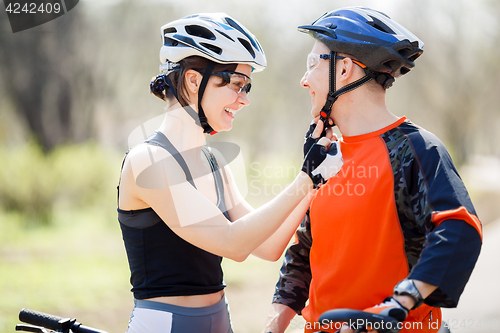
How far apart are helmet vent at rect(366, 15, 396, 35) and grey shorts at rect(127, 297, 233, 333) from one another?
6.47 feet

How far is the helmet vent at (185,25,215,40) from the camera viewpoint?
9.21 ft

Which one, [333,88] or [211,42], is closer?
[333,88]

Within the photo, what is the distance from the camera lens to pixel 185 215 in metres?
2.36

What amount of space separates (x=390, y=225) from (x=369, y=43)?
1073mm

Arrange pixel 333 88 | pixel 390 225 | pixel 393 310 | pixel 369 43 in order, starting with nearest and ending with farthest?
pixel 393 310
pixel 390 225
pixel 369 43
pixel 333 88

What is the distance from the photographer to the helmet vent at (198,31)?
110 inches

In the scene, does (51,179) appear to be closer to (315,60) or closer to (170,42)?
(170,42)

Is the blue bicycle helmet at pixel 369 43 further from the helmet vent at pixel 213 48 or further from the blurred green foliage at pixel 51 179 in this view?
the blurred green foliage at pixel 51 179

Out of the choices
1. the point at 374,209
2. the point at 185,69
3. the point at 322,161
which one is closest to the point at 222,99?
the point at 185,69

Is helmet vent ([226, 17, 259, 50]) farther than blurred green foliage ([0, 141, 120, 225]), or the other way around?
blurred green foliage ([0, 141, 120, 225])

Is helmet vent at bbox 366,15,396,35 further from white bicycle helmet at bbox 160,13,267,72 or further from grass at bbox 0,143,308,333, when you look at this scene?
grass at bbox 0,143,308,333

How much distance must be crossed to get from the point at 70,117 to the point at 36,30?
3442 mm

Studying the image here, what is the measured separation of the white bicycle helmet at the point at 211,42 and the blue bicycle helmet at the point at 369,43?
48 centimetres

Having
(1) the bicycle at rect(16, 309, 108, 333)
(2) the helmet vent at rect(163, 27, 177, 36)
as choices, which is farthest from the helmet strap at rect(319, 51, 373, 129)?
(1) the bicycle at rect(16, 309, 108, 333)
